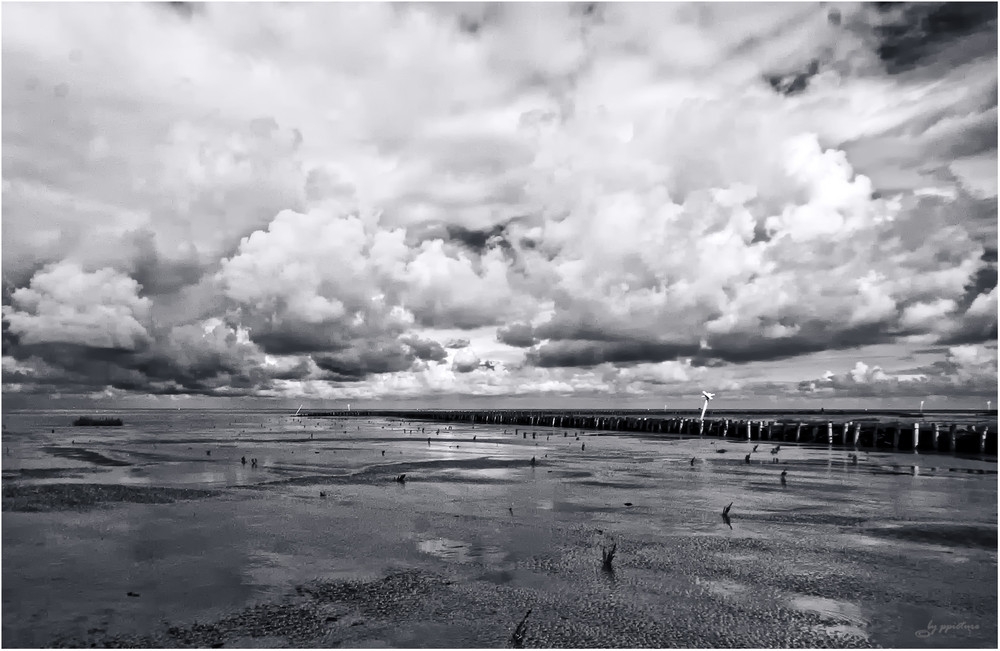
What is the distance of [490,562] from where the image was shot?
13023 mm

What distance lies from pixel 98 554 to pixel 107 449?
3293 centimetres

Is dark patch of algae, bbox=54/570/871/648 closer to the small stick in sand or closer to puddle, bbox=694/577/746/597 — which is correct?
the small stick in sand

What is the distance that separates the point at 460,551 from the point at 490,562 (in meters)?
1.13

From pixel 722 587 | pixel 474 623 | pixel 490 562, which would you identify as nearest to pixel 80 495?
pixel 490 562

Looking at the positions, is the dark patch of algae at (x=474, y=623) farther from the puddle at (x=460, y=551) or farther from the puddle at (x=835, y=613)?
the puddle at (x=460, y=551)

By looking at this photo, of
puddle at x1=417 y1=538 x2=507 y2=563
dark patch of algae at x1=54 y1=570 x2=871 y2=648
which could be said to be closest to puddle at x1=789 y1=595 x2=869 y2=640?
dark patch of algae at x1=54 y1=570 x2=871 y2=648

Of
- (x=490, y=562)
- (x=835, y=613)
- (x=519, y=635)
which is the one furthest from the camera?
(x=490, y=562)

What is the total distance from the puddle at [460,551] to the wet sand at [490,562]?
8cm

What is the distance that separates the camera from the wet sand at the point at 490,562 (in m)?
9.54

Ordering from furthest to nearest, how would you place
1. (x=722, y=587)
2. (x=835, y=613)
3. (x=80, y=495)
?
(x=80, y=495) < (x=722, y=587) < (x=835, y=613)

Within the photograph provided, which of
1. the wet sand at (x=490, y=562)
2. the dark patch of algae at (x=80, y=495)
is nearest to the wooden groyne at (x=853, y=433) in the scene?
the wet sand at (x=490, y=562)

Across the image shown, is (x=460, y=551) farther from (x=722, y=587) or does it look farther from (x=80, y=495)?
(x=80, y=495)

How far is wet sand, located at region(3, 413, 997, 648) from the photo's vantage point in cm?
954

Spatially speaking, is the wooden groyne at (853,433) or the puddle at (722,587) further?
the wooden groyne at (853,433)
